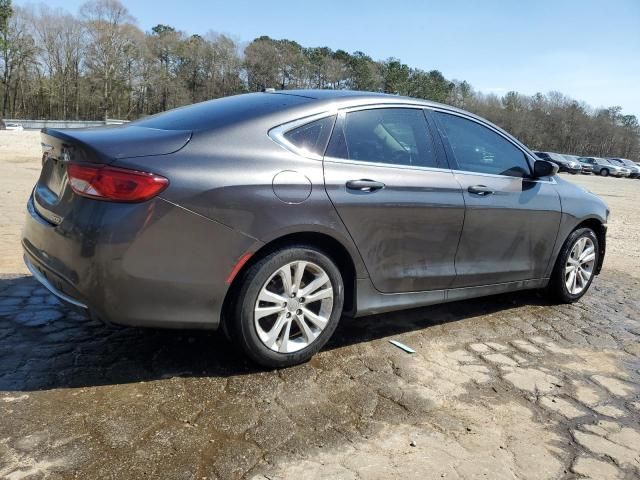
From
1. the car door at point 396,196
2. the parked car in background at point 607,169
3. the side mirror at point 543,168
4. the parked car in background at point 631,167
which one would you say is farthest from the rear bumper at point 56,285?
the parked car in background at point 631,167

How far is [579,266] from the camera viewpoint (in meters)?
5.16

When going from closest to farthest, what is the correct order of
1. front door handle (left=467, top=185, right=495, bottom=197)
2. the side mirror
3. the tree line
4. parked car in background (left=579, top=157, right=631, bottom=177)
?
front door handle (left=467, top=185, right=495, bottom=197) < the side mirror < parked car in background (left=579, top=157, right=631, bottom=177) < the tree line

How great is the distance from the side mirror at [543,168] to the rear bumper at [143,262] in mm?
2766

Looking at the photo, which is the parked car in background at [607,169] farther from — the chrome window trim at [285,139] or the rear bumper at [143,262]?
the rear bumper at [143,262]

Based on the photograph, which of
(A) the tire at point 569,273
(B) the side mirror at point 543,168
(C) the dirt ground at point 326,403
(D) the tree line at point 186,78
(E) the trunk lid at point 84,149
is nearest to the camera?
(C) the dirt ground at point 326,403

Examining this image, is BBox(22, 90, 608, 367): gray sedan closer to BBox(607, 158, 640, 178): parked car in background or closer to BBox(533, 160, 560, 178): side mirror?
BBox(533, 160, 560, 178): side mirror

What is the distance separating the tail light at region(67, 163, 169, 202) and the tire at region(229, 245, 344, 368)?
68 cm

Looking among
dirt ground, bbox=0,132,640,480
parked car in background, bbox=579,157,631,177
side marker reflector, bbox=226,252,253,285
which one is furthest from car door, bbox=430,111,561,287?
parked car in background, bbox=579,157,631,177

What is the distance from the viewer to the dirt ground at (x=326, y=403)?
244 cm

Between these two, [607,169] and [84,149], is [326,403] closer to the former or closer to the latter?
[84,149]

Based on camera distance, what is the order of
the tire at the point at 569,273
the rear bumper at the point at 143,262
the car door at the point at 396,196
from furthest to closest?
the tire at the point at 569,273 < the car door at the point at 396,196 < the rear bumper at the point at 143,262

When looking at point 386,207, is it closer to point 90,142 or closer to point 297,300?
point 297,300

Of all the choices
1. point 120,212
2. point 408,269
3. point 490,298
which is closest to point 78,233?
point 120,212

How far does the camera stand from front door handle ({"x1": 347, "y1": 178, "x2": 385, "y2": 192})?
3.34m
